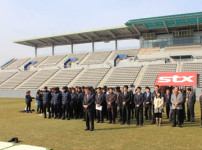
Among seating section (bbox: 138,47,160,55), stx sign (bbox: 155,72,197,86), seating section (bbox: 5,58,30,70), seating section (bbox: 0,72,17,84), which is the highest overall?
seating section (bbox: 138,47,160,55)

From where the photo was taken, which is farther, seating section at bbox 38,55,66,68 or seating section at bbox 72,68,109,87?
seating section at bbox 38,55,66,68

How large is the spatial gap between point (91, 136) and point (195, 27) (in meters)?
36.6

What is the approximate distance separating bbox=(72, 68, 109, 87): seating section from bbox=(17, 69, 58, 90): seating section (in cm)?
712

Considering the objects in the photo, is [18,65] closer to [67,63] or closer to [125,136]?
[67,63]

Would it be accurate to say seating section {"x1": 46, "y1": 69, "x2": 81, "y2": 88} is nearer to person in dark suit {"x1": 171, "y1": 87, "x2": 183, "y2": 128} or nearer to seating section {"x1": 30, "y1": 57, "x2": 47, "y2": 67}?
seating section {"x1": 30, "y1": 57, "x2": 47, "y2": 67}

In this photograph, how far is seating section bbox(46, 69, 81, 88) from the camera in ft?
113

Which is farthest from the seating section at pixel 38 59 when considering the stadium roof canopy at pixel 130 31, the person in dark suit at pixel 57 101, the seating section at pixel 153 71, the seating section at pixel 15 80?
the person in dark suit at pixel 57 101

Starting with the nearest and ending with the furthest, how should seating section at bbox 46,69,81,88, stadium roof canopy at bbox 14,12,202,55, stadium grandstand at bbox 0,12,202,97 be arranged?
stadium grandstand at bbox 0,12,202,97, stadium roof canopy at bbox 14,12,202,55, seating section at bbox 46,69,81,88

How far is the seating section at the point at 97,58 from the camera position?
138ft

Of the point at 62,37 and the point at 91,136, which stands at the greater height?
the point at 62,37

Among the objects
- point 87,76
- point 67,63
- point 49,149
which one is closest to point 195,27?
point 87,76

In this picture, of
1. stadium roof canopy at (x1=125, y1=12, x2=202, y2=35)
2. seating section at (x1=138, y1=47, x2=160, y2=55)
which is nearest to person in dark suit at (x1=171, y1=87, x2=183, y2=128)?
stadium roof canopy at (x1=125, y1=12, x2=202, y2=35)

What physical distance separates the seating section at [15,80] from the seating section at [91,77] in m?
12.6

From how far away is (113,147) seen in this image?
5.91m
